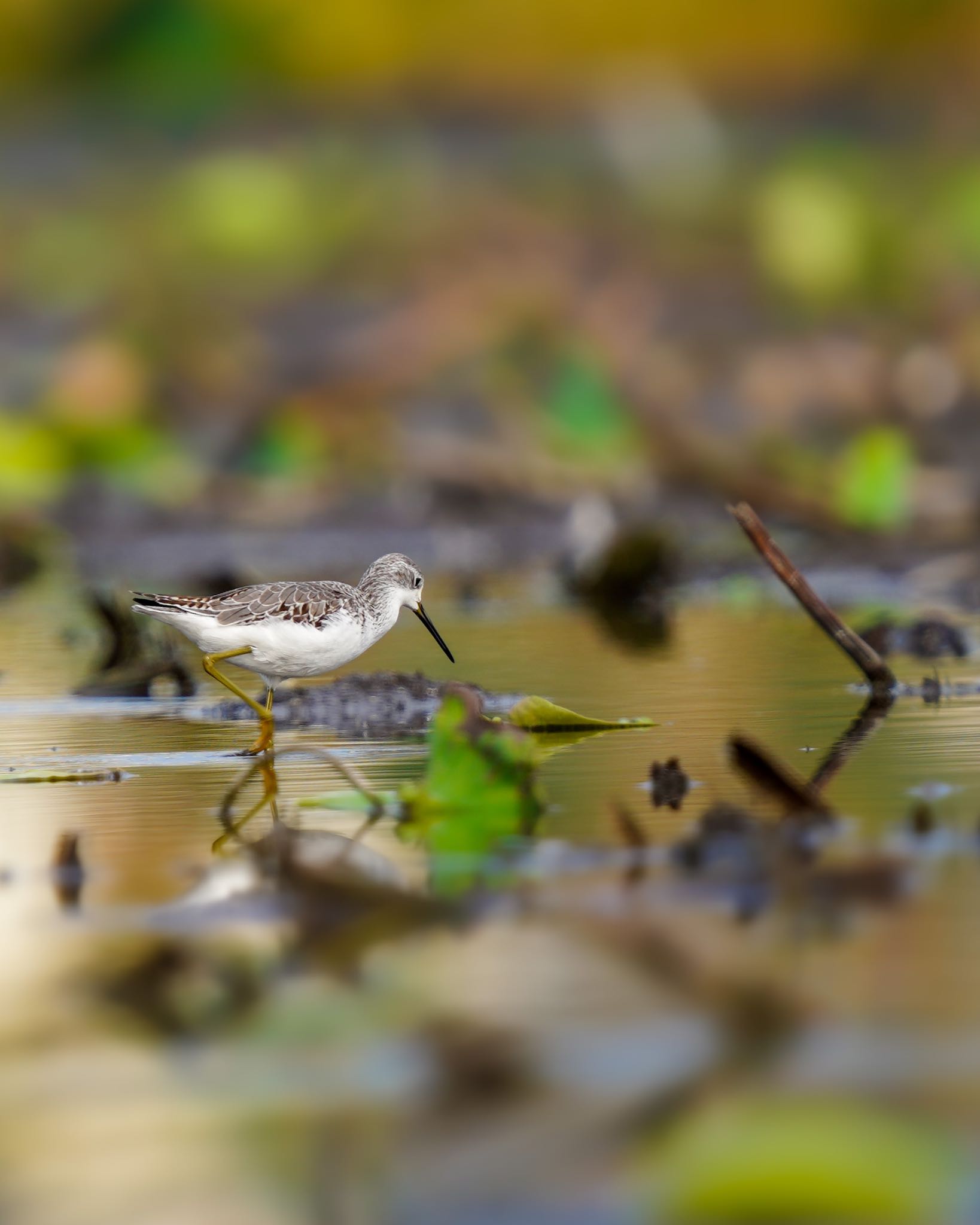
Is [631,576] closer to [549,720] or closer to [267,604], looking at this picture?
[267,604]

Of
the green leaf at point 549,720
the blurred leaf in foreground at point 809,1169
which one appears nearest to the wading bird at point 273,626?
the green leaf at point 549,720

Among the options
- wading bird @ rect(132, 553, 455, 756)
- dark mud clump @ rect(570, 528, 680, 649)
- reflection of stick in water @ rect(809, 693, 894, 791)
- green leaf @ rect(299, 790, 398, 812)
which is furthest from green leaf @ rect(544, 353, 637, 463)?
green leaf @ rect(299, 790, 398, 812)

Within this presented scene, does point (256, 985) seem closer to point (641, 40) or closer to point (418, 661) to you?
point (418, 661)


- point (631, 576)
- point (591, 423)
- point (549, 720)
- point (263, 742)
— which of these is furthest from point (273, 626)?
point (591, 423)

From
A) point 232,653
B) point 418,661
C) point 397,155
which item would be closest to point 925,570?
point 418,661

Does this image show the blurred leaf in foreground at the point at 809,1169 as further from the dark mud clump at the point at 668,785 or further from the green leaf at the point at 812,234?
the green leaf at the point at 812,234

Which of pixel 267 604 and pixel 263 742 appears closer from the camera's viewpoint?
pixel 263 742
